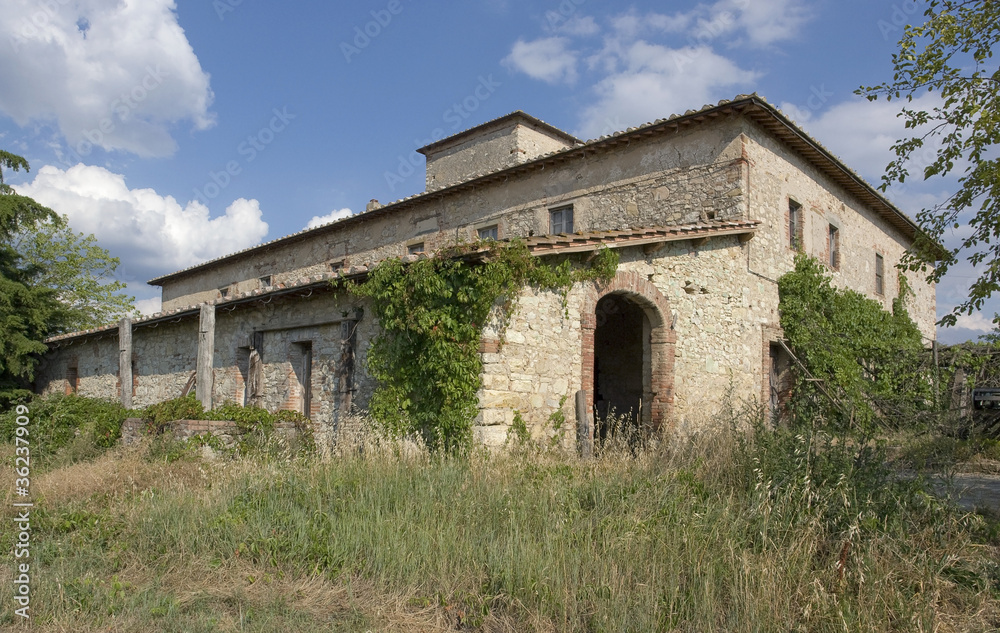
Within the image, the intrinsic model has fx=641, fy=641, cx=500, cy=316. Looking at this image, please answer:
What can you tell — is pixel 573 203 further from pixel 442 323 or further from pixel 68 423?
pixel 68 423

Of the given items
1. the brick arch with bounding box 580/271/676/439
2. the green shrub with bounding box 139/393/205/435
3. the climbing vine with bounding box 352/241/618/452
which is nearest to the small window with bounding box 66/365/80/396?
the green shrub with bounding box 139/393/205/435

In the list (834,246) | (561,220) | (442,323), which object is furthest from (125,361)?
(834,246)

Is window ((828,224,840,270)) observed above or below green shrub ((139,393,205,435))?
above

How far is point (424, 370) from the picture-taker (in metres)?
8.51

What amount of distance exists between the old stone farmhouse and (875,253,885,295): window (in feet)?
0.12

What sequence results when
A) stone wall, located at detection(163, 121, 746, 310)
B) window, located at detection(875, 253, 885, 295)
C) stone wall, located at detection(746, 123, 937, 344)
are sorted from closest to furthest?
stone wall, located at detection(163, 121, 746, 310) < stone wall, located at detection(746, 123, 937, 344) < window, located at detection(875, 253, 885, 295)

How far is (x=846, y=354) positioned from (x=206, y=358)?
12.4 metres

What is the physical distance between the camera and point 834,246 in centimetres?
1466

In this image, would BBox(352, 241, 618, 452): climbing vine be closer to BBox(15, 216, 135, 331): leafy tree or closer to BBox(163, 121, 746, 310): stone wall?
BBox(163, 121, 746, 310): stone wall

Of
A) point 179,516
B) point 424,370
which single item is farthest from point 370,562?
point 424,370

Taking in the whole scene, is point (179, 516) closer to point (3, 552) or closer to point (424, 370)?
point (3, 552)

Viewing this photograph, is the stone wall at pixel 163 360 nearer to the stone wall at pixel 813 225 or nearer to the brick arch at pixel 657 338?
the brick arch at pixel 657 338

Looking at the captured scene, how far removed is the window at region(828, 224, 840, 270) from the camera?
14570 mm

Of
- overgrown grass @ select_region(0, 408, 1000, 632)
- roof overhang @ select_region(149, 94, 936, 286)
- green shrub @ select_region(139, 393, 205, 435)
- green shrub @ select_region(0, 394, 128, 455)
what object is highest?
roof overhang @ select_region(149, 94, 936, 286)
